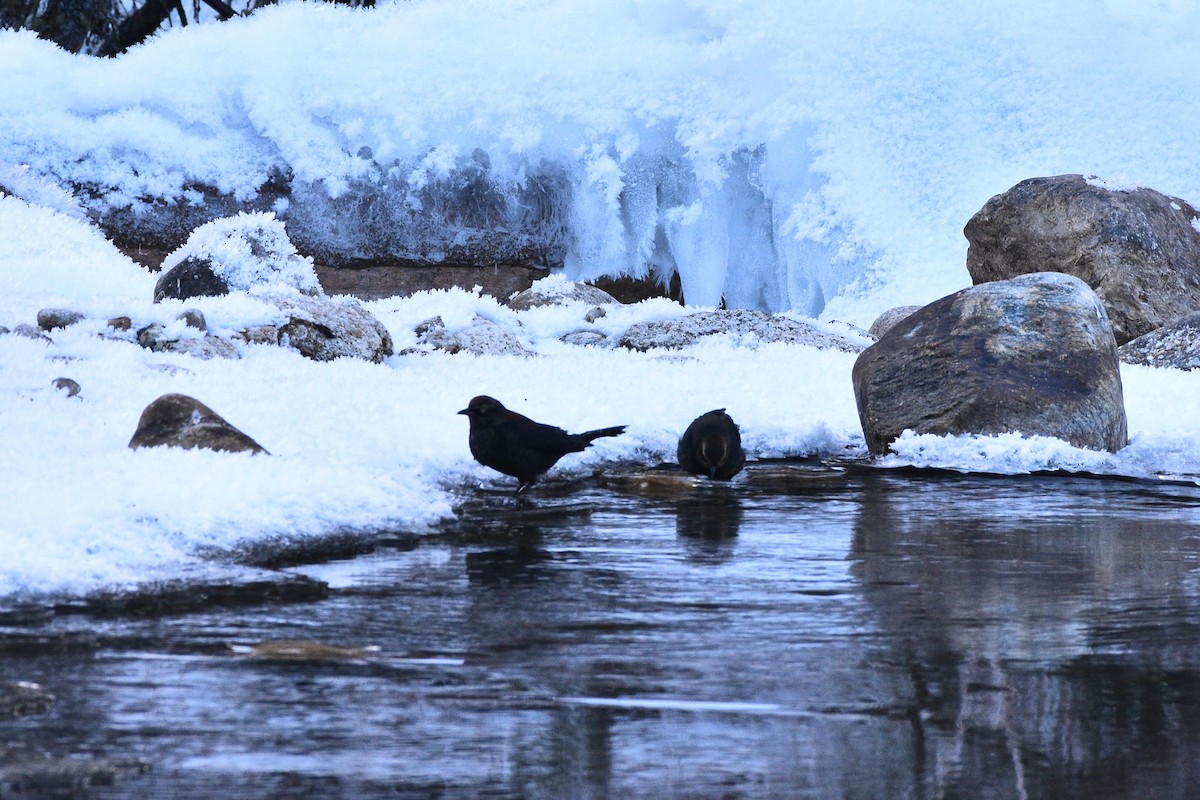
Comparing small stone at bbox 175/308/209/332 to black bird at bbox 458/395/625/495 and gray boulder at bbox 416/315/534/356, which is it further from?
black bird at bbox 458/395/625/495

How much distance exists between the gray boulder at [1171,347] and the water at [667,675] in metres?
5.71

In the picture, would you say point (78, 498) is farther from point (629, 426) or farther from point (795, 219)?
A: point (795, 219)

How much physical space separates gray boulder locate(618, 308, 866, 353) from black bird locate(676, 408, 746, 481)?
4568 millimetres

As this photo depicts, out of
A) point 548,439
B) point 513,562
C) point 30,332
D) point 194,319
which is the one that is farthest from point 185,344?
point 513,562

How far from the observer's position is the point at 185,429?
211 inches

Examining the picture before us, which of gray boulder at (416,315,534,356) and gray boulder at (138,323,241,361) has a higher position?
gray boulder at (416,315,534,356)

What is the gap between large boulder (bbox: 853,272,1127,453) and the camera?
279 inches

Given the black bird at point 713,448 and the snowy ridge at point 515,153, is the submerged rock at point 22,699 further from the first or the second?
the snowy ridge at point 515,153

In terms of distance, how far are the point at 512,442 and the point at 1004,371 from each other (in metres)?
2.80

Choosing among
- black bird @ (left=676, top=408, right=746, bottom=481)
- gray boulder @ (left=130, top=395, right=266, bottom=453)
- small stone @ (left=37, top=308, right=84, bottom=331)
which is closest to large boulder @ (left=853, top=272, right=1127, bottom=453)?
black bird @ (left=676, top=408, right=746, bottom=481)

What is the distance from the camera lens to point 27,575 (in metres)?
3.51

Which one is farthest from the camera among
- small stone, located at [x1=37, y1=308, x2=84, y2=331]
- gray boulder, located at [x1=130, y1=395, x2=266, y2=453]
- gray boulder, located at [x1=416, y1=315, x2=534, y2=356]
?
gray boulder, located at [x1=416, y1=315, x2=534, y2=356]

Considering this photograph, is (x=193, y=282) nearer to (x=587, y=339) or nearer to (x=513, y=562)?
(x=587, y=339)

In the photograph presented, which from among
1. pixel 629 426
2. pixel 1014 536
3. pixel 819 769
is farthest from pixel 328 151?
pixel 819 769
